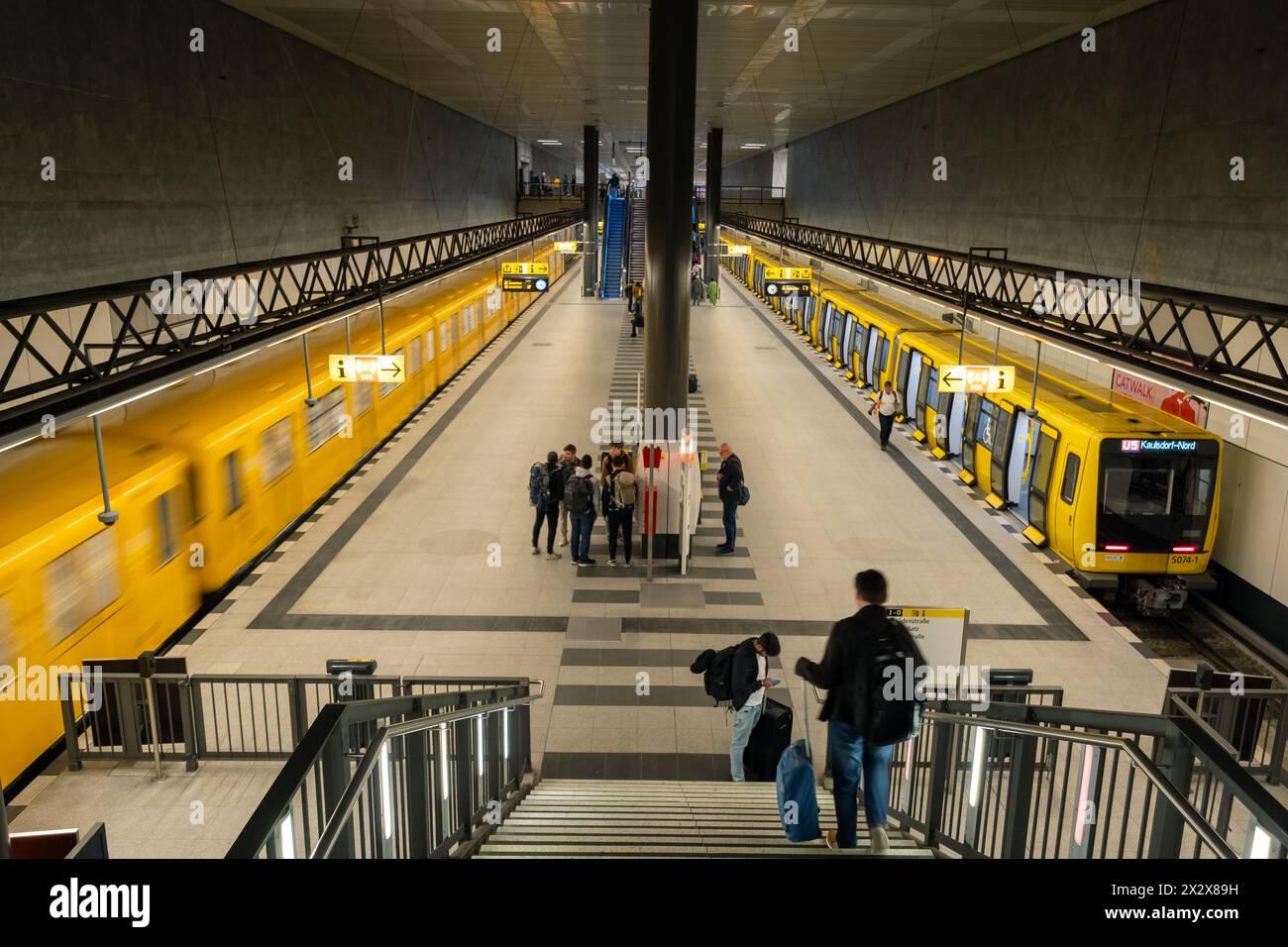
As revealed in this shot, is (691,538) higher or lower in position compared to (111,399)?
lower

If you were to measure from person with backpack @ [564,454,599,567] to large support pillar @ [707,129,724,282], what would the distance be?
3048 cm

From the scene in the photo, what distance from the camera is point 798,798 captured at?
4.76 m

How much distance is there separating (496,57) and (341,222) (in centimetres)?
570

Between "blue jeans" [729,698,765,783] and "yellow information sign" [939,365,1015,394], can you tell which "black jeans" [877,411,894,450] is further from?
"blue jeans" [729,698,765,783]

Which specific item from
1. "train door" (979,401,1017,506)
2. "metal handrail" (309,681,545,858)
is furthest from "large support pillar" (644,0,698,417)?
"metal handrail" (309,681,545,858)

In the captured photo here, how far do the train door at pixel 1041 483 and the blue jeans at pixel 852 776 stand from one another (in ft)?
29.8

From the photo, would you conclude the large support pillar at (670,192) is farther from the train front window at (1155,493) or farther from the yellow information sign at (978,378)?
the train front window at (1155,493)

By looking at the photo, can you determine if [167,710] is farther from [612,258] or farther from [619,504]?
[612,258]

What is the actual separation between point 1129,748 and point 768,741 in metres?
3.71

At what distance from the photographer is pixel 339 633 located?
1014 centimetres

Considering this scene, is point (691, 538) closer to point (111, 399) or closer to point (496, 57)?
point (111, 399)

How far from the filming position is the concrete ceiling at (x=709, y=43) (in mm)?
16609

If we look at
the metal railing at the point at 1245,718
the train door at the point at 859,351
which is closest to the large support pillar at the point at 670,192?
the metal railing at the point at 1245,718
